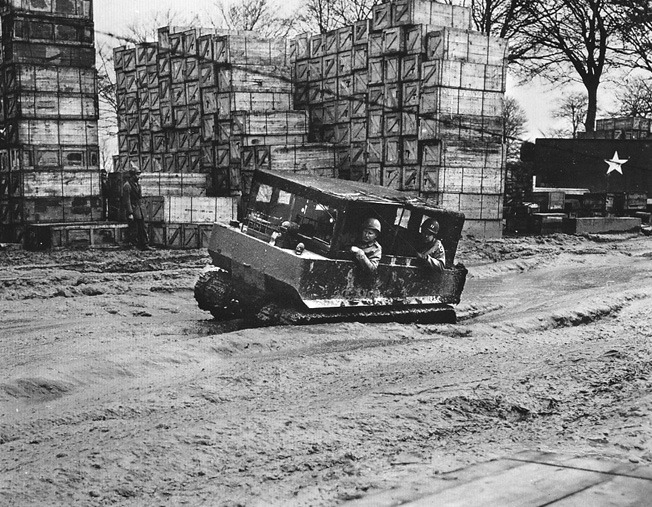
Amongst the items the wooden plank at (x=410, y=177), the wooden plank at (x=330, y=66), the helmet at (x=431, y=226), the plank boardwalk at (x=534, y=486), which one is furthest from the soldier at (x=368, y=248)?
the wooden plank at (x=330, y=66)

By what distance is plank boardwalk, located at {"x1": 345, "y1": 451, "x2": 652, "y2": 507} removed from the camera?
17.7 ft

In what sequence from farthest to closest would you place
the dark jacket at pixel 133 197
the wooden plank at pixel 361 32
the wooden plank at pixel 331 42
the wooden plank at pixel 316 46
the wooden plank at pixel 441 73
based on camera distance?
the wooden plank at pixel 316 46, the wooden plank at pixel 331 42, the wooden plank at pixel 361 32, the wooden plank at pixel 441 73, the dark jacket at pixel 133 197

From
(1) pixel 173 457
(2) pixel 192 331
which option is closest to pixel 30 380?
(1) pixel 173 457

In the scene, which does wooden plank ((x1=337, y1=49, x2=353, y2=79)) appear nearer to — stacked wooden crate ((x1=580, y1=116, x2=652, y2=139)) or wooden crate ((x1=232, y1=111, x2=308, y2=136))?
wooden crate ((x1=232, y1=111, x2=308, y2=136))

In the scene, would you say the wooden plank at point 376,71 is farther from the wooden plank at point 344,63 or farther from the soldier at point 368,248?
the soldier at point 368,248

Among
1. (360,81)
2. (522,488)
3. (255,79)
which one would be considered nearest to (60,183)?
(255,79)

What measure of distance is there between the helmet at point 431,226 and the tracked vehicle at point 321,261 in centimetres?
7

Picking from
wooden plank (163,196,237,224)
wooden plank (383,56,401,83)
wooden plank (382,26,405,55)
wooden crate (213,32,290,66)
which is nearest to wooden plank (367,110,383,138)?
wooden plank (383,56,401,83)

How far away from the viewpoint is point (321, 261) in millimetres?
10094

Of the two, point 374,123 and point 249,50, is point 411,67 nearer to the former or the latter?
point 374,123

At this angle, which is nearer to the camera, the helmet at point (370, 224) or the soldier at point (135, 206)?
the helmet at point (370, 224)

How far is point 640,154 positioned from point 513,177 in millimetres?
5149

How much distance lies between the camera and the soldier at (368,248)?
10266mm

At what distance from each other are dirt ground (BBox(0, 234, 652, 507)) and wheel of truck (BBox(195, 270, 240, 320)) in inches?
13.6
